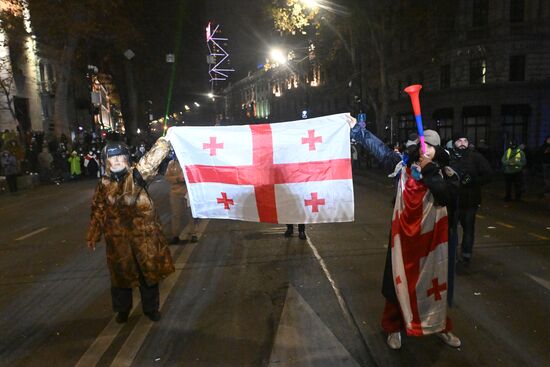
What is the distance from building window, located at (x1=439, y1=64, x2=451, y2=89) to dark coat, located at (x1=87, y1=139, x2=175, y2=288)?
99.3 feet

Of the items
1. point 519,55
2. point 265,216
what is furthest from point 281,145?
point 519,55

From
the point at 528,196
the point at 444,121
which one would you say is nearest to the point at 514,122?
the point at 444,121

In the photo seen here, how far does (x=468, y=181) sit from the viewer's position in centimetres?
600

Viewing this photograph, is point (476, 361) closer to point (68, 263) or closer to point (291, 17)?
point (68, 263)

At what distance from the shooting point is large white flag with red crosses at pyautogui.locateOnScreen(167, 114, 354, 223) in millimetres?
4781

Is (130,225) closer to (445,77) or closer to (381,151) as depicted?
(381,151)

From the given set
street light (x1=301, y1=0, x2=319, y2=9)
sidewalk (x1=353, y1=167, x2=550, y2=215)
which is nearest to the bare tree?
street light (x1=301, y1=0, x2=319, y2=9)

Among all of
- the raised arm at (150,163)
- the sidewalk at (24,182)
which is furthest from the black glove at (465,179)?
the sidewalk at (24,182)

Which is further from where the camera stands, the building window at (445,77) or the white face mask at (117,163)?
the building window at (445,77)

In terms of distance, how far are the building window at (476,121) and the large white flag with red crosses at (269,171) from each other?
93.2 feet

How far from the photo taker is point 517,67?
28359 mm

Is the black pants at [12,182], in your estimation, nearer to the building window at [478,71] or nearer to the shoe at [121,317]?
the shoe at [121,317]

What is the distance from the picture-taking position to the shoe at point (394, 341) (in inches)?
154

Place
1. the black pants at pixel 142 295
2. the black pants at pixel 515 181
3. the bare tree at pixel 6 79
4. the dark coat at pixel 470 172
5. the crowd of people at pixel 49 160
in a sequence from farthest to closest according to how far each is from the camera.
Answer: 1. the bare tree at pixel 6 79
2. the crowd of people at pixel 49 160
3. the black pants at pixel 515 181
4. the dark coat at pixel 470 172
5. the black pants at pixel 142 295
